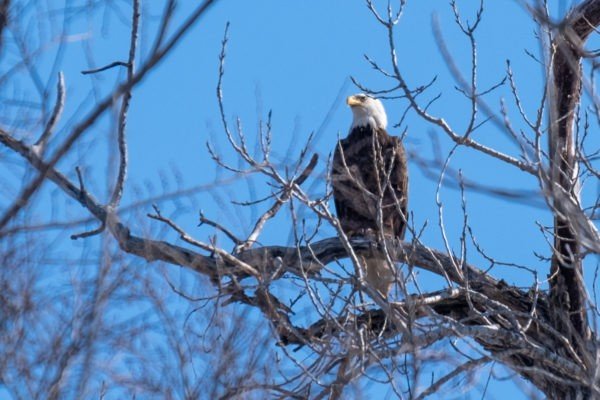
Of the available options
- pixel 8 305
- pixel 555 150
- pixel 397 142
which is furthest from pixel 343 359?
pixel 397 142

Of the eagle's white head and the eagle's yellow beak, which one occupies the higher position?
the eagle's yellow beak

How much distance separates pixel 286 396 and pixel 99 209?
126cm

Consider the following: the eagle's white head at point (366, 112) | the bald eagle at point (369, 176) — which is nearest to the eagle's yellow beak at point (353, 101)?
the eagle's white head at point (366, 112)

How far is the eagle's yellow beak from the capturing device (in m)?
9.41

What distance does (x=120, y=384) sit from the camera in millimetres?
3795

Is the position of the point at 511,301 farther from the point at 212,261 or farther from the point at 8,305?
the point at 8,305

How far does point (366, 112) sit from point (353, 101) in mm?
185

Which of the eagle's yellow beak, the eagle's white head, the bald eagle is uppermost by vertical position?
the eagle's yellow beak

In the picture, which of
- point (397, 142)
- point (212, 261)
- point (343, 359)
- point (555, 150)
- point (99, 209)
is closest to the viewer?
point (555, 150)

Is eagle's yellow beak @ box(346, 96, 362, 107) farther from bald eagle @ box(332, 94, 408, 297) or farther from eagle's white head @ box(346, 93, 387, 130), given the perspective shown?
bald eagle @ box(332, 94, 408, 297)

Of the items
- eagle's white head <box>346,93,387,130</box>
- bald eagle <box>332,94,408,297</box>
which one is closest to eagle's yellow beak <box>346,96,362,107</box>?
eagle's white head <box>346,93,387,130</box>

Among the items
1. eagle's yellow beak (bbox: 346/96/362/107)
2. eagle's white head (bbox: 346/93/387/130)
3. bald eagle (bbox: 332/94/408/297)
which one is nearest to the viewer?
bald eagle (bbox: 332/94/408/297)

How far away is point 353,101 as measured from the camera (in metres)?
9.44

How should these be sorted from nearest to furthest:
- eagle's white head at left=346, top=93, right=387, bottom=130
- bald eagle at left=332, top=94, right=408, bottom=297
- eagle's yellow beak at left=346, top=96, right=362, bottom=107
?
bald eagle at left=332, top=94, right=408, bottom=297 → eagle's white head at left=346, top=93, right=387, bottom=130 → eagle's yellow beak at left=346, top=96, right=362, bottom=107
